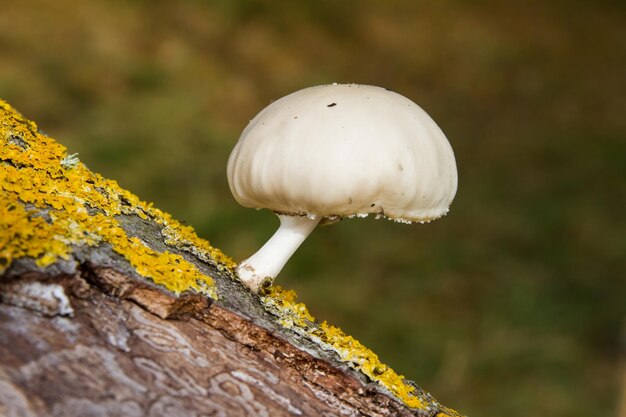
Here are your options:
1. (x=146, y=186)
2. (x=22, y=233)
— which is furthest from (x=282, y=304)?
(x=146, y=186)

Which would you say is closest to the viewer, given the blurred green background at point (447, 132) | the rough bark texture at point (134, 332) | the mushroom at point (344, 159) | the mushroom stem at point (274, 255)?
the rough bark texture at point (134, 332)

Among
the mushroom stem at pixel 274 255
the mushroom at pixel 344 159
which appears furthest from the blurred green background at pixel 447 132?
the mushroom at pixel 344 159

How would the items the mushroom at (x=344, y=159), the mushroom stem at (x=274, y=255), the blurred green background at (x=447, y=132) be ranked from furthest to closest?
the blurred green background at (x=447, y=132) → the mushroom stem at (x=274, y=255) → the mushroom at (x=344, y=159)

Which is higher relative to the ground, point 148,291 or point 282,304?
point 282,304

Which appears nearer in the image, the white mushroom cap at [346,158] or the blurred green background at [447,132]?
the white mushroom cap at [346,158]

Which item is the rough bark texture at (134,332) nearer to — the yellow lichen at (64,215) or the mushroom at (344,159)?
the yellow lichen at (64,215)

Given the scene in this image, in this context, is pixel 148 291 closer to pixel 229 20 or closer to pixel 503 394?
pixel 503 394
